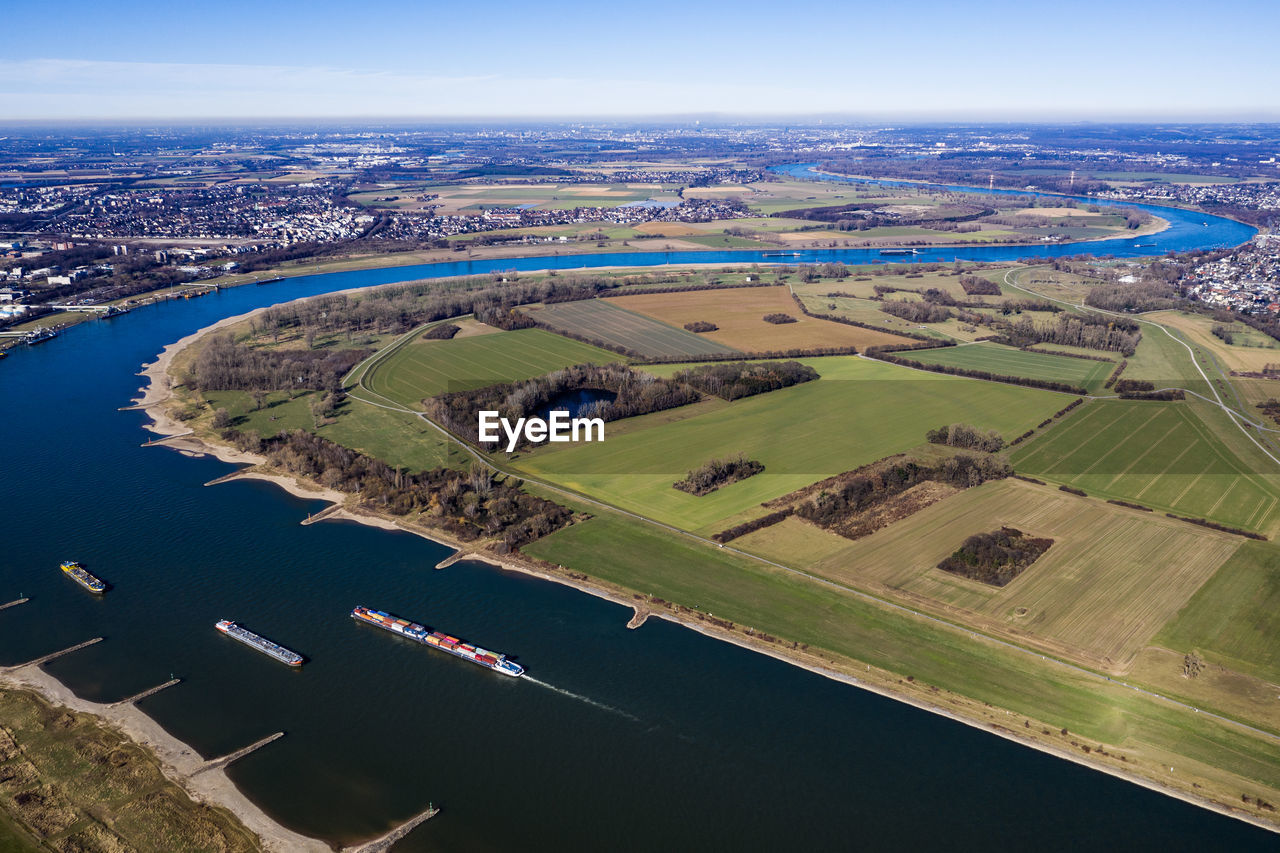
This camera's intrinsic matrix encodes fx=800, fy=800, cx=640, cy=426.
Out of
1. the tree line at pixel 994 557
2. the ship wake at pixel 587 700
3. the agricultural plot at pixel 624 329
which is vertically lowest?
the ship wake at pixel 587 700

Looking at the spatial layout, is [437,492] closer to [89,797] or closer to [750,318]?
[89,797]

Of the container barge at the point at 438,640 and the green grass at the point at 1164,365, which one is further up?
the green grass at the point at 1164,365

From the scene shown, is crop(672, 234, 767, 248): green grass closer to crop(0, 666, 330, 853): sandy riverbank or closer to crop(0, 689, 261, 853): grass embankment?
crop(0, 666, 330, 853): sandy riverbank

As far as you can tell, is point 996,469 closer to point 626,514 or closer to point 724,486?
point 724,486

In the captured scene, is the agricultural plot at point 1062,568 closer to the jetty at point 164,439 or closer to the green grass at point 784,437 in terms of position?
the green grass at point 784,437

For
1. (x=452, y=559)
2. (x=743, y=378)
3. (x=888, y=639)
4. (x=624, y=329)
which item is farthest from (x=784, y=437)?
(x=624, y=329)

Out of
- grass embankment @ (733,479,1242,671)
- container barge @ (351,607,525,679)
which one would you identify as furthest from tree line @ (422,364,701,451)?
grass embankment @ (733,479,1242,671)

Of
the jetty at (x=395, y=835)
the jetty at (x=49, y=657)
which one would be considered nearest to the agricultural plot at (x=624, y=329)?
the jetty at (x=49, y=657)
